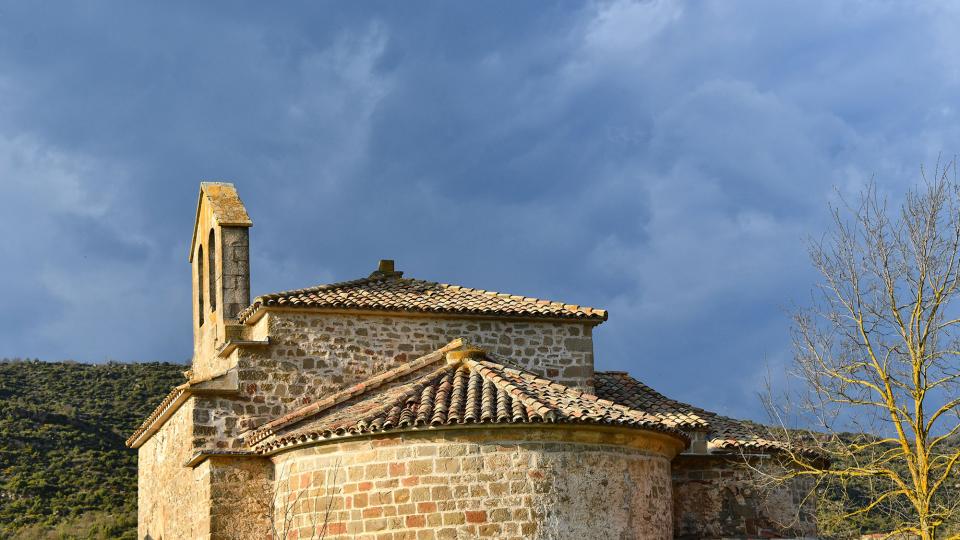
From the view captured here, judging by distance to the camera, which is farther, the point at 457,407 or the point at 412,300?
the point at 412,300

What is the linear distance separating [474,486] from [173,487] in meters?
6.05

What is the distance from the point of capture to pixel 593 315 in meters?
17.1

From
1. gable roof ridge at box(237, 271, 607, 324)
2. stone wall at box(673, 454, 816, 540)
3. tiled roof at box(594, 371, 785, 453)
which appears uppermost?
gable roof ridge at box(237, 271, 607, 324)

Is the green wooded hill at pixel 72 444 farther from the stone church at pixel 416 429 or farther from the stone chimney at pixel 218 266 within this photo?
the stone chimney at pixel 218 266

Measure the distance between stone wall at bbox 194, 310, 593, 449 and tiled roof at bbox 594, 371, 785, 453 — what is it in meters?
0.83

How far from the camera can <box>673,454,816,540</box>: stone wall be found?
55.6ft

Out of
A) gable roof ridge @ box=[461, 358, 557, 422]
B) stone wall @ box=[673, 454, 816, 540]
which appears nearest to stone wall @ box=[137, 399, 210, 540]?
gable roof ridge @ box=[461, 358, 557, 422]

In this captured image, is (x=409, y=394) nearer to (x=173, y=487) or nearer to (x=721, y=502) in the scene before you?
(x=173, y=487)

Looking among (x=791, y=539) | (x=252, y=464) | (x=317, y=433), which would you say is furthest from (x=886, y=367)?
(x=252, y=464)

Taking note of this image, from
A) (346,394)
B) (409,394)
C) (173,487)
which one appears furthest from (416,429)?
(173,487)

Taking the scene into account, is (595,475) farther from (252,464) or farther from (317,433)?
(252,464)

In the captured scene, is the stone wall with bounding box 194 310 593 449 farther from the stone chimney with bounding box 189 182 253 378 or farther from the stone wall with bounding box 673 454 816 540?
the stone wall with bounding box 673 454 816 540

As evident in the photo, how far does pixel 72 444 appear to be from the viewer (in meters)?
31.6

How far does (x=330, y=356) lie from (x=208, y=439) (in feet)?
6.38
